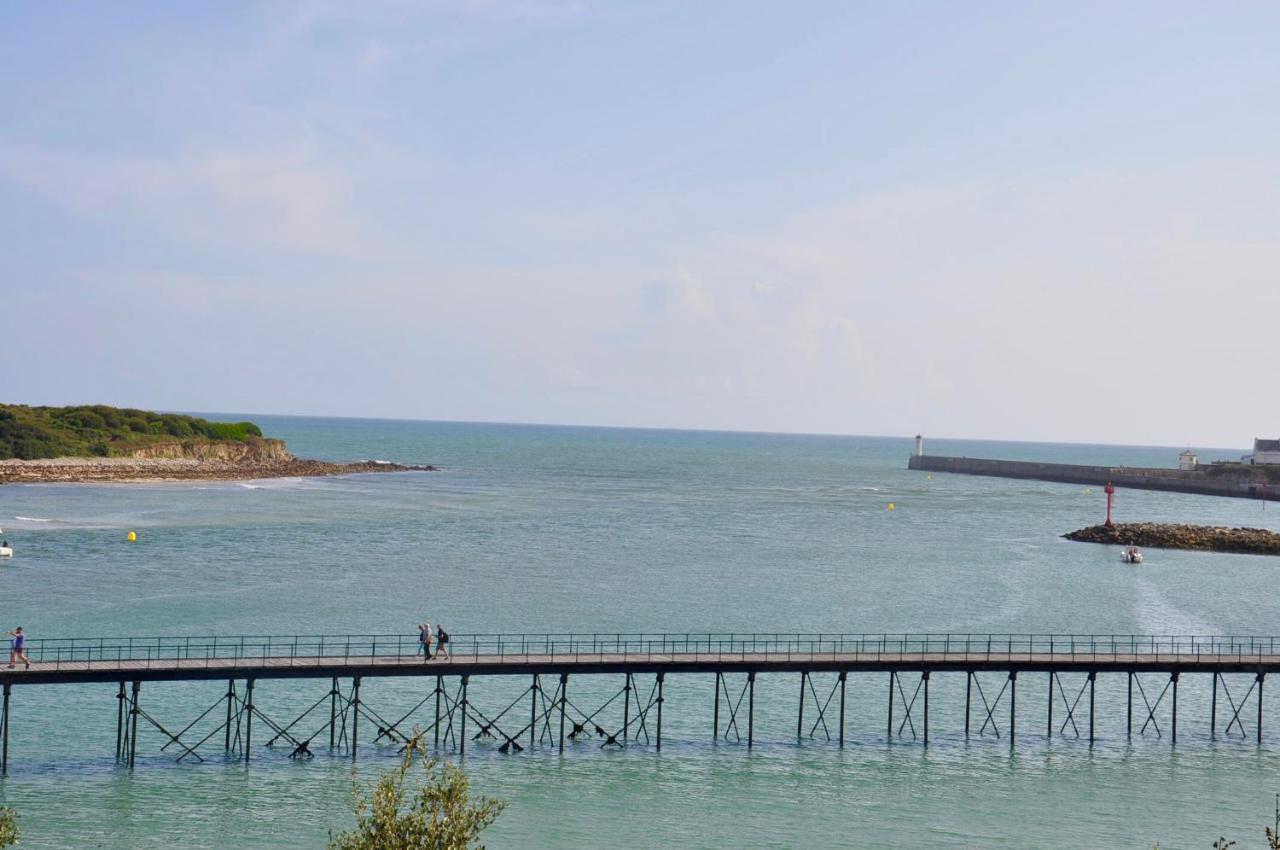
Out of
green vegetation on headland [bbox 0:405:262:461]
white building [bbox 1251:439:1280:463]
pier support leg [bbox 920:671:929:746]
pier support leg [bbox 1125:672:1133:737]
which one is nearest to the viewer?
pier support leg [bbox 920:671:929:746]

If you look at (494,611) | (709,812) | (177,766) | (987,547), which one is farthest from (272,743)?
(987,547)

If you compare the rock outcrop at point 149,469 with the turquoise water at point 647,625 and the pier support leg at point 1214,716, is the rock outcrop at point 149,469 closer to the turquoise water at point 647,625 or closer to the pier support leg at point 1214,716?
the turquoise water at point 647,625

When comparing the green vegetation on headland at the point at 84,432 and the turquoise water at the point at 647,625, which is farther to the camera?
the green vegetation on headland at the point at 84,432

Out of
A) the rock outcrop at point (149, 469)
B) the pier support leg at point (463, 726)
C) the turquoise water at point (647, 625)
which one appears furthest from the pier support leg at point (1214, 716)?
the rock outcrop at point (149, 469)

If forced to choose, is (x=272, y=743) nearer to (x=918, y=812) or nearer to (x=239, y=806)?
(x=239, y=806)

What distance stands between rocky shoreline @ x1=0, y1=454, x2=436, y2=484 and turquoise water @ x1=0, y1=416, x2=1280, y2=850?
10227 millimetres

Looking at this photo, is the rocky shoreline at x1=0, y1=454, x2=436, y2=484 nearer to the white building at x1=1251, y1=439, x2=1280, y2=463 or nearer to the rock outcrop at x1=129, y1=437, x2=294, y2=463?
the rock outcrop at x1=129, y1=437, x2=294, y2=463

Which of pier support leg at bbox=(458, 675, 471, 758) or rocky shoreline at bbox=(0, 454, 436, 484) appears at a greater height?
rocky shoreline at bbox=(0, 454, 436, 484)

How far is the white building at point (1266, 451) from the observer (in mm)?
186500

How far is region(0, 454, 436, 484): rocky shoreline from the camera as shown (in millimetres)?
159113

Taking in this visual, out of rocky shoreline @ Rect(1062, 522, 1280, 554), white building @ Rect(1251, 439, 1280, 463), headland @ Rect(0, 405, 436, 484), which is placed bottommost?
rocky shoreline @ Rect(1062, 522, 1280, 554)

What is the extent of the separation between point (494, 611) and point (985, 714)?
28.6 metres

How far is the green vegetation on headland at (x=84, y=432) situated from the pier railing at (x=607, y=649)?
11942cm

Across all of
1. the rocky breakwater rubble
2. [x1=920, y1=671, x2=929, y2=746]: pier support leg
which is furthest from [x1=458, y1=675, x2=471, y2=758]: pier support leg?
the rocky breakwater rubble
